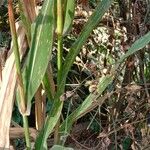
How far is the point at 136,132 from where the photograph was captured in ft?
5.82

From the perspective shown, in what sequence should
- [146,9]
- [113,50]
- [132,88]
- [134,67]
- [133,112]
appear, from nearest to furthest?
[132,88]
[133,112]
[146,9]
[134,67]
[113,50]

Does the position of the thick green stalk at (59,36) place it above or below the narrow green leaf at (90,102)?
above

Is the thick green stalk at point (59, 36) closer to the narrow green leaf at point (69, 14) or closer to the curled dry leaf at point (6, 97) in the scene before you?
the narrow green leaf at point (69, 14)

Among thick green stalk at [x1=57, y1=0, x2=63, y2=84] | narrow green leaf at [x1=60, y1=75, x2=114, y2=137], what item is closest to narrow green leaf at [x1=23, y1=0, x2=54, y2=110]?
thick green stalk at [x1=57, y1=0, x2=63, y2=84]

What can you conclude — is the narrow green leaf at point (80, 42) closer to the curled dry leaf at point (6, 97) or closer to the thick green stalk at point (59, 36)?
the thick green stalk at point (59, 36)

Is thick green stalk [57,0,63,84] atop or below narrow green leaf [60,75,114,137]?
atop

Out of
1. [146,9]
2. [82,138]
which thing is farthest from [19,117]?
[146,9]

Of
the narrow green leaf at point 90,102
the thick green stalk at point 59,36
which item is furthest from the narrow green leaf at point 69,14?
the narrow green leaf at point 90,102

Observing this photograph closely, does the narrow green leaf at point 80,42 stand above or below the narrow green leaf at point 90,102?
above

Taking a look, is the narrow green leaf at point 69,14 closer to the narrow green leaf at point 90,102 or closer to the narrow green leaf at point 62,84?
the narrow green leaf at point 62,84

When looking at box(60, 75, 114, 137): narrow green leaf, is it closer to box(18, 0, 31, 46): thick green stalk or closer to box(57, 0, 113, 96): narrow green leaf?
box(57, 0, 113, 96): narrow green leaf

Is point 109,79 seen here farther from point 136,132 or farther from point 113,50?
point 113,50

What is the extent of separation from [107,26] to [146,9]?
0.90 feet

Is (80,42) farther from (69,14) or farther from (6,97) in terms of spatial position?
(6,97)
